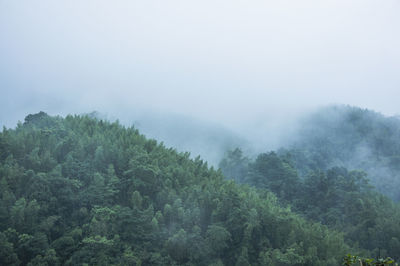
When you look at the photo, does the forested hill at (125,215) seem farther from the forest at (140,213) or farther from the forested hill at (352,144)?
the forested hill at (352,144)

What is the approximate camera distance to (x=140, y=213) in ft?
54.1

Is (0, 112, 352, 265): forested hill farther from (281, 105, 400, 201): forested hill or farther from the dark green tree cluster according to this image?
(281, 105, 400, 201): forested hill

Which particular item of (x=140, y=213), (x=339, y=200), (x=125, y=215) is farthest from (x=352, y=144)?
(x=125, y=215)

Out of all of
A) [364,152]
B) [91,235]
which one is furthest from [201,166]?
[364,152]

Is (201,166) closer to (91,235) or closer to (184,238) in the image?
(184,238)

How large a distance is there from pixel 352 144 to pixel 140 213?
3006cm

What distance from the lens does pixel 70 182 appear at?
16891 millimetres

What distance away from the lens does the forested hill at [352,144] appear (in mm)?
35094

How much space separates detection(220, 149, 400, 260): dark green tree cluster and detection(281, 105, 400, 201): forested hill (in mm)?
6989

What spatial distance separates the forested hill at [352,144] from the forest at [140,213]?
11537mm

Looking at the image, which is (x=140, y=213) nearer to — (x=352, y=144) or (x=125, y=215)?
(x=125, y=215)

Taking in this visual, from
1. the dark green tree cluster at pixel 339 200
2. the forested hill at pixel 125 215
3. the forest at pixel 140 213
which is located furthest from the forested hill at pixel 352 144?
the forested hill at pixel 125 215

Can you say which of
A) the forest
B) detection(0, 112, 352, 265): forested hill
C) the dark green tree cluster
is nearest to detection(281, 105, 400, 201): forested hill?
the dark green tree cluster

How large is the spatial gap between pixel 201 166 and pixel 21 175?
9630mm
